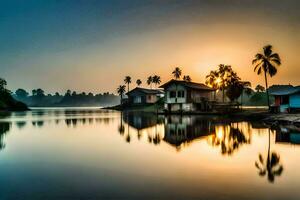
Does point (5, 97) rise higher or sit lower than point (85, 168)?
higher

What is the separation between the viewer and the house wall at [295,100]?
1905 inches

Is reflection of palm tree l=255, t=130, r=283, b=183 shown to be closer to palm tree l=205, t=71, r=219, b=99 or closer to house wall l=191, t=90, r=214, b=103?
house wall l=191, t=90, r=214, b=103

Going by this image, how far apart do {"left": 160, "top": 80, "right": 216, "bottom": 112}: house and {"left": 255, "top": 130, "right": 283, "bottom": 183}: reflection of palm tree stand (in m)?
51.2

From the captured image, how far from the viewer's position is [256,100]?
165m

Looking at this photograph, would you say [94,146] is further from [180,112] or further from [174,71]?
[174,71]

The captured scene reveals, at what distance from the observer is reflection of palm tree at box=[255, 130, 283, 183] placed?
46.8 feet

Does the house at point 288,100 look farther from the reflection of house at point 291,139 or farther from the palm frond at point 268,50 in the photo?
the reflection of house at point 291,139

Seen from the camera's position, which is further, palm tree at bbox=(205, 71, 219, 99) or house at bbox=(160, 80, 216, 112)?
Result: palm tree at bbox=(205, 71, 219, 99)

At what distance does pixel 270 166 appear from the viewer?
1606 centimetres

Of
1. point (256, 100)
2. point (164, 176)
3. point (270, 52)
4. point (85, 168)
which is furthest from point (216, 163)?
point (256, 100)

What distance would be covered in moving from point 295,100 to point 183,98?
27.0 metres

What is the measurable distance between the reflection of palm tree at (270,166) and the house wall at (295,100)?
33.3m

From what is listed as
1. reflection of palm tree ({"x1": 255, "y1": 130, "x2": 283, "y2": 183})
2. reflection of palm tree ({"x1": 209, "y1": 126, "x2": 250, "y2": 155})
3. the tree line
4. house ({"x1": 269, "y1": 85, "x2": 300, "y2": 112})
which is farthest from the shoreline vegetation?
reflection of palm tree ({"x1": 255, "y1": 130, "x2": 283, "y2": 183})

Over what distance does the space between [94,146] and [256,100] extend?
154128 mm
